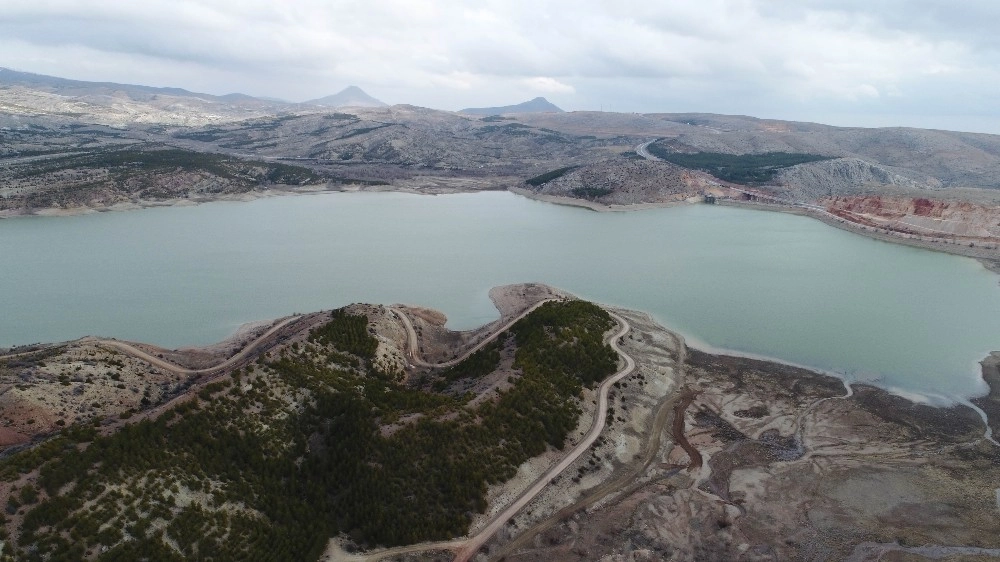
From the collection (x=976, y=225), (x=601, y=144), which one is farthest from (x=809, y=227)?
(x=601, y=144)

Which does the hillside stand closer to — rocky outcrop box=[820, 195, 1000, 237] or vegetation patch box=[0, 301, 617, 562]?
vegetation patch box=[0, 301, 617, 562]

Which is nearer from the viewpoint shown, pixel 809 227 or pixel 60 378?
pixel 60 378

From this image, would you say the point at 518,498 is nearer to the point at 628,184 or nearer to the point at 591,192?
the point at 591,192

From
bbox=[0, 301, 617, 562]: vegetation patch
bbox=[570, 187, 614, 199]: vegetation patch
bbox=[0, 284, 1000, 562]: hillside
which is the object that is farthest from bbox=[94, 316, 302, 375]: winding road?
bbox=[570, 187, 614, 199]: vegetation patch

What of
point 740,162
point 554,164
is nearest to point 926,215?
point 740,162

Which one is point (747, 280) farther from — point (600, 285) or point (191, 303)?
point (191, 303)
